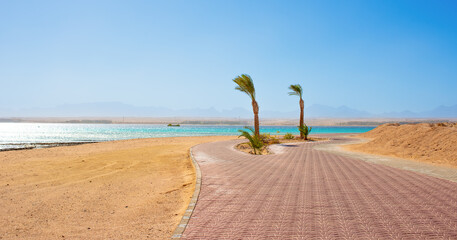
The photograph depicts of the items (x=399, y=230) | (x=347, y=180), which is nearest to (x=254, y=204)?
(x=399, y=230)

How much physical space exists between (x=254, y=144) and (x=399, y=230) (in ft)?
34.9

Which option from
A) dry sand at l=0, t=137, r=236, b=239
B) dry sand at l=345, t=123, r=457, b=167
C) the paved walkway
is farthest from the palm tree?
the paved walkway

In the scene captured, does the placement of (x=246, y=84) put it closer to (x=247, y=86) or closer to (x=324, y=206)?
(x=247, y=86)

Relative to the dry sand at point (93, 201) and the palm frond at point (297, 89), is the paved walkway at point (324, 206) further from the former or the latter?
the palm frond at point (297, 89)

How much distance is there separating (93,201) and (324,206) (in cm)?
486

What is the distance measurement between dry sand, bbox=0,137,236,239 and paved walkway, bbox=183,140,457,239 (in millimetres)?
739

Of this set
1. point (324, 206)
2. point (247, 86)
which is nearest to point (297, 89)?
point (247, 86)

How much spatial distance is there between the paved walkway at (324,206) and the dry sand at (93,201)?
74 cm

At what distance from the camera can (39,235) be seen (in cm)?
443

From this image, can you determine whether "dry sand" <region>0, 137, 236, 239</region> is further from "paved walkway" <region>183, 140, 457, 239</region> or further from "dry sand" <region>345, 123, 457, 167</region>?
"dry sand" <region>345, 123, 457, 167</region>

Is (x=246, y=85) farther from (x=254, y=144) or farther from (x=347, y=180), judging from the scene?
(x=347, y=180)

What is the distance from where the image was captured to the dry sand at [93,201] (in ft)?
14.9

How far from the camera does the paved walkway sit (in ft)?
12.3

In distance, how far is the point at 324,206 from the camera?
4781mm
